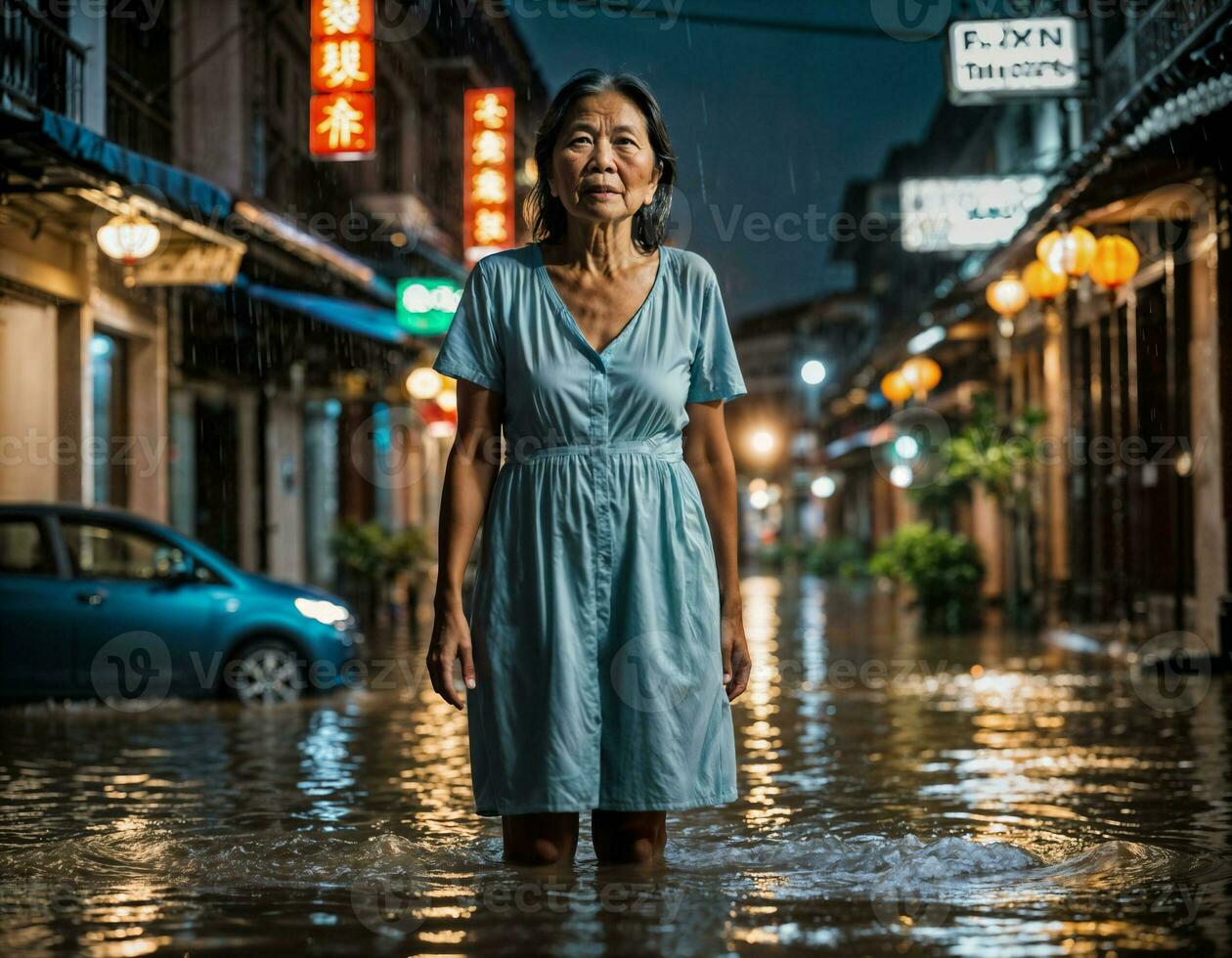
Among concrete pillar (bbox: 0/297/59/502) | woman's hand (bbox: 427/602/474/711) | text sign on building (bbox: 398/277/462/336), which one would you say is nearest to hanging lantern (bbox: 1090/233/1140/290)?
concrete pillar (bbox: 0/297/59/502)

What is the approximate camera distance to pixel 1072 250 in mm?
16297

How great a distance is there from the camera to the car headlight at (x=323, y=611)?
43.1 feet

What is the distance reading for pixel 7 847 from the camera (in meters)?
6.08

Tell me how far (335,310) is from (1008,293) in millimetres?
8356

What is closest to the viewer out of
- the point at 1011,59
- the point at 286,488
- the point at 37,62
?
the point at 37,62

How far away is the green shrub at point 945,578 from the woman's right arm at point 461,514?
16676 millimetres

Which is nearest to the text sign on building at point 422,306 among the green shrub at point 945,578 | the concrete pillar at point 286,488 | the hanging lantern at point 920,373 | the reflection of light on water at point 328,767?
the concrete pillar at point 286,488

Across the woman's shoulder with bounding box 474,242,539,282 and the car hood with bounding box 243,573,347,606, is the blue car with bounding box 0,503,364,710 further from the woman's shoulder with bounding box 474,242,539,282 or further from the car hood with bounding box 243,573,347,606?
the woman's shoulder with bounding box 474,242,539,282

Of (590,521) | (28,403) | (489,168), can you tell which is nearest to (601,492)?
(590,521)

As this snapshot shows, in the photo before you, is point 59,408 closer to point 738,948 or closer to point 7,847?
point 7,847

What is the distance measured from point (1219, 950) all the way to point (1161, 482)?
15165mm

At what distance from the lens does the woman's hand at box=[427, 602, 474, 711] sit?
4422mm

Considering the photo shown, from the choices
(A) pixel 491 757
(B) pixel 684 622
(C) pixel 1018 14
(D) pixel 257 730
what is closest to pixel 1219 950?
(B) pixel 684 622

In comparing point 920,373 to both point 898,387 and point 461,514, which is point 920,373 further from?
point 461,514
